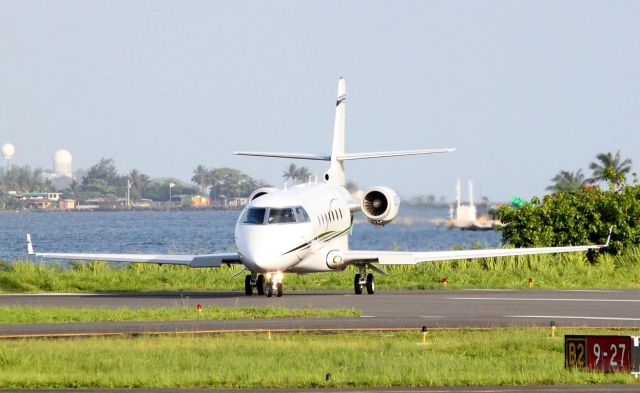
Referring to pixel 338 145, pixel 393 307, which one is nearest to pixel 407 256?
pixel 393 307

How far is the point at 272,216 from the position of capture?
35.4m

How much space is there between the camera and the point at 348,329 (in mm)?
25000

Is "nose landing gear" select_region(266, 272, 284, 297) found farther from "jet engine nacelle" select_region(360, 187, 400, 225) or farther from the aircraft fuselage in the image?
"jet engine nacelle" select_region(360, 187, 400, 225)

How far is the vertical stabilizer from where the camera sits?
44.4 meters

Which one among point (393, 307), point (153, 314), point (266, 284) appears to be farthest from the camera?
point (266, 284)

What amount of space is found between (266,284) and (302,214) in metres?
2.26

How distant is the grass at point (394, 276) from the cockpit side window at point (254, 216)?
5.78 meters

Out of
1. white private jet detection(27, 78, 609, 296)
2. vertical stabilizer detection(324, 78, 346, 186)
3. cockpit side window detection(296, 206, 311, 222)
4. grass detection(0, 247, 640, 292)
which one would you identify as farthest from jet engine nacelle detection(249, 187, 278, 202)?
vertical stabilizer detection(324, 78, 346, 186)

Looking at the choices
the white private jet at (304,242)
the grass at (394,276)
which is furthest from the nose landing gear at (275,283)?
the grass at (394,276)

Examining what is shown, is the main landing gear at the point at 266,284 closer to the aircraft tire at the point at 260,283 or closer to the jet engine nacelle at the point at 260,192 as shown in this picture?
the aircraft tire at the point at 260,283

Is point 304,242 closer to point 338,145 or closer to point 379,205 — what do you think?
point 379,205

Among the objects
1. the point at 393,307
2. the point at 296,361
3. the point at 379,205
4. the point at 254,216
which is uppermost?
the point at 379,205

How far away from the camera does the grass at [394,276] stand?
40.7 meters

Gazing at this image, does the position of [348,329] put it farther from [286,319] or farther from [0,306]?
[0,306]
